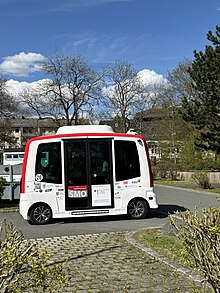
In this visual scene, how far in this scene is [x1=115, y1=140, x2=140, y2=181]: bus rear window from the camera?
41.7ft

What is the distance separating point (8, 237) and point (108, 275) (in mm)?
3200

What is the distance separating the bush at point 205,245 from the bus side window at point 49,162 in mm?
8442

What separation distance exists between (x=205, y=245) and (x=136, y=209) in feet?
29.8

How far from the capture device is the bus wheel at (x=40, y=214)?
12.6 m

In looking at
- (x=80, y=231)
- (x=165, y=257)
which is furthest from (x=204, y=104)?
(x=165, y=257)

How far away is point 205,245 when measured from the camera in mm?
4008

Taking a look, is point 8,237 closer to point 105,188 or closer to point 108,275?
point 108,275

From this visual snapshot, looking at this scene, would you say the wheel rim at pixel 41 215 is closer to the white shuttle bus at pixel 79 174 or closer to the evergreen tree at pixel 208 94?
the white shuttle bus at pixel 79 174

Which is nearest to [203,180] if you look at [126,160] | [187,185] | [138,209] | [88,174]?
[187,185]

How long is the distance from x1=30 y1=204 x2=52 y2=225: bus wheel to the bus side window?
0.80 meters

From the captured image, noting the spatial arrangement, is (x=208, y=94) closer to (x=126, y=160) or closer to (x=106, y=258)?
(x=126, y=160)

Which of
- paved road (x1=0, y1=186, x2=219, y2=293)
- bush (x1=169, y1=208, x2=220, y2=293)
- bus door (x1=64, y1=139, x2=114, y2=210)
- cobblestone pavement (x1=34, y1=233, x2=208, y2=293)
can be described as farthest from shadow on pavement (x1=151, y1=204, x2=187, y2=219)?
bush (x1=169, y1=208, x2=220, y2=293)

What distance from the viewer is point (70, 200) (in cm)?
1247

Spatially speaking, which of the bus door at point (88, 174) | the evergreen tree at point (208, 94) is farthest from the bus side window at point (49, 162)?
the evergreen tree at point (208, 94)
